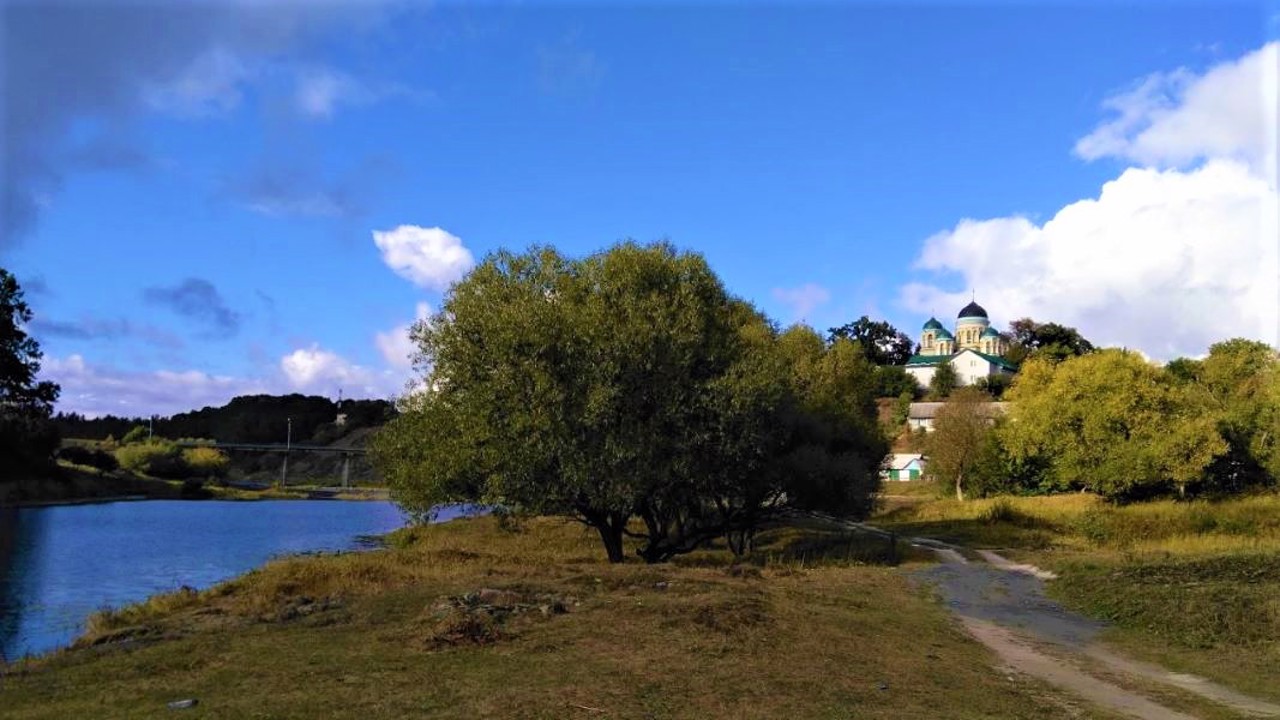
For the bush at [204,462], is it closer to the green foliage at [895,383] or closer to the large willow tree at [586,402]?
the green foliage at [895,383]

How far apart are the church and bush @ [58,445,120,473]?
133641 mm

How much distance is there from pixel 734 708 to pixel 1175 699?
6.78 m

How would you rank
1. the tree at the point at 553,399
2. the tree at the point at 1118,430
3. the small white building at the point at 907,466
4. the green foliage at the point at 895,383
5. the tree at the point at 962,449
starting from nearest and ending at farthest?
1. the tree at the point at 553,399
2. the tree at the point at 1118,430
3. the tree at the point at 962,449
4. the small white building at the point at 907,466
5. the green foliage at the point at 895,383

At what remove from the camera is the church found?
543 ft

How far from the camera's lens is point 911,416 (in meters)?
139

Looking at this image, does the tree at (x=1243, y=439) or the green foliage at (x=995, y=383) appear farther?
the green foliage at (x=995, y=383)

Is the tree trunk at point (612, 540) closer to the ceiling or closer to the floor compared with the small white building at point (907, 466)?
closer to the floor

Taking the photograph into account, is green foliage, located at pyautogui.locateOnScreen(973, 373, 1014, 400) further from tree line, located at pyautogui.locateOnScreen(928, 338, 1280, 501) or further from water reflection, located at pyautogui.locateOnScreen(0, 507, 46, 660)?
water reflection, located at pyautogui.locateOnScreen(0, 507, 46, 660)

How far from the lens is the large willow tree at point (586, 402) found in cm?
2844

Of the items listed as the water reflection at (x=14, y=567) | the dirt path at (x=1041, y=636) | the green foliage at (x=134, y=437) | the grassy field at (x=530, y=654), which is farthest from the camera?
the green foliage at (x=134, y=437)

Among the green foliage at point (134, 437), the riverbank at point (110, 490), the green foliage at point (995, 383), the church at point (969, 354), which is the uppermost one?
the church at point (969, 354)

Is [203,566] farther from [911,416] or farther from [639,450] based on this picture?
[911,416]

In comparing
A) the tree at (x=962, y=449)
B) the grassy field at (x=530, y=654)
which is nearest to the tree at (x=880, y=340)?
the tree at (x=962, y=449)

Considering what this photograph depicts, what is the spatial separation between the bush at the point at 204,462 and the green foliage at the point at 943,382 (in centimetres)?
12484
